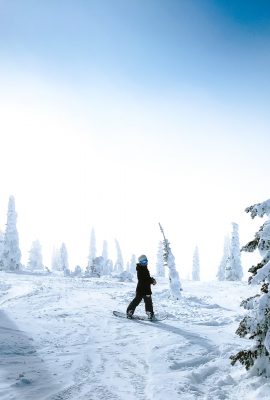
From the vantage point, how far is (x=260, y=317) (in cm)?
489

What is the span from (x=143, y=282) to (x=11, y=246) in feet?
159

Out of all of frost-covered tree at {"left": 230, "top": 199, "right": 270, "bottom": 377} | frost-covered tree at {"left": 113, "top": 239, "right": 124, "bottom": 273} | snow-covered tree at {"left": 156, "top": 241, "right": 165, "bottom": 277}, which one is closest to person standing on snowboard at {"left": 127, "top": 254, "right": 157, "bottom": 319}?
frost-covered tree at {"left": 230, "top": 199, "right": 270, "bottom": 377}

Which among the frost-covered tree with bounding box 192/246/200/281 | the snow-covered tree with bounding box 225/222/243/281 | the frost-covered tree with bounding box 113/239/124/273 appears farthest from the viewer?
the frost-covered tree with bounding box 113/239/124/273

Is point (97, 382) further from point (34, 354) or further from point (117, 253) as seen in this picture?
point (117, 253)

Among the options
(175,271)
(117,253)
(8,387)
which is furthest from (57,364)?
(117,253)

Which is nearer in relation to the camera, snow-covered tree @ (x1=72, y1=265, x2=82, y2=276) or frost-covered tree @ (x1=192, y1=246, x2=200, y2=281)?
snow-covered tree @ (x1=72, y1=265, x2=82, y2=276)

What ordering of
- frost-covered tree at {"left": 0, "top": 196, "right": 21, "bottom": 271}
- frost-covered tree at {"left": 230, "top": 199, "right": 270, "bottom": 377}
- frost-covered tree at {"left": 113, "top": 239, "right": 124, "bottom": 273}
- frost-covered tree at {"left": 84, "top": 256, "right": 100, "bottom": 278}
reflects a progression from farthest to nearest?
1. frost-covered tree at {"left": 113, "top": 239, "right": 124, "bottom": 273}
2. frost-covered tree at {"left": 84, "top": 256, "right": 100, "bottom": 278}
3. frost-covered tree at {"left": 0, "top": 196, "right": 21, "bottom": 271}
4. frost-covered tree at {"left": 230, "top": 199, "right": 270, "bottom": 377}

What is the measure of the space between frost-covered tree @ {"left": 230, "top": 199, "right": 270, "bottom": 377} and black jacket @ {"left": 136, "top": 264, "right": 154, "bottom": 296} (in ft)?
19.0

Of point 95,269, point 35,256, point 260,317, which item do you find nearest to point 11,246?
point 95,269

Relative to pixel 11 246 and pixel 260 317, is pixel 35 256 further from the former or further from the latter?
pixel 260 317

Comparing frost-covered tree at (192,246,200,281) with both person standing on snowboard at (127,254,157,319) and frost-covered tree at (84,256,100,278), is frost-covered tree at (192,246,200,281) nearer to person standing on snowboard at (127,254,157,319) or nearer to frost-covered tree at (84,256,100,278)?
frost-covered tree at (84,256,100,278)

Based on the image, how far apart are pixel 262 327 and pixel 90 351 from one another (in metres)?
3.38

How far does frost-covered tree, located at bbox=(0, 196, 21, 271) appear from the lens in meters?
55.3

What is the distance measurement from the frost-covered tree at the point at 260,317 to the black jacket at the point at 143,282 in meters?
5.79
